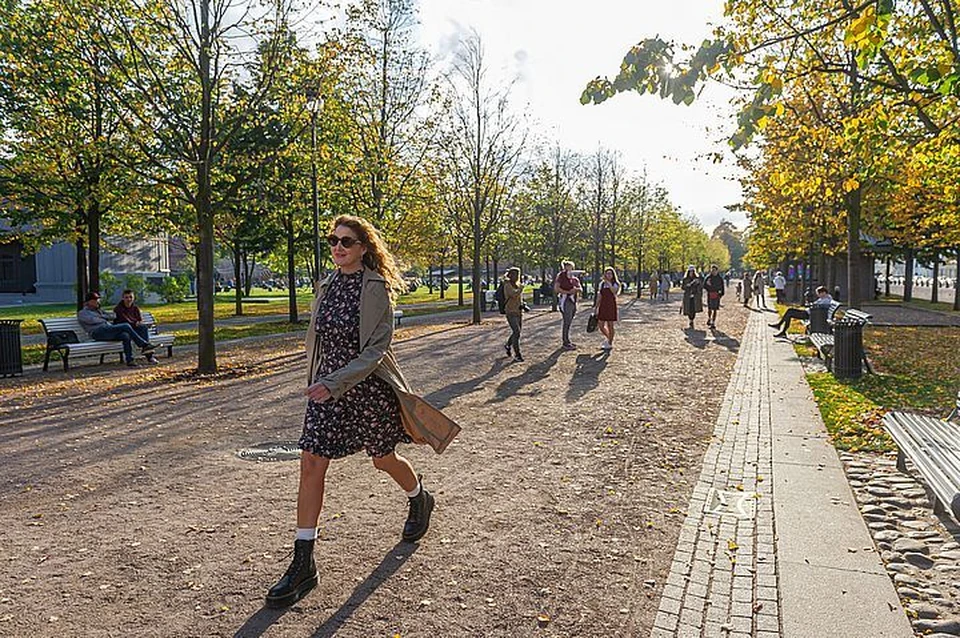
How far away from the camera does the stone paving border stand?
10.5 feet

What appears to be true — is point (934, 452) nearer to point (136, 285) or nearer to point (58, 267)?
point (136, 285)

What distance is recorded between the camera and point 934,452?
470cm

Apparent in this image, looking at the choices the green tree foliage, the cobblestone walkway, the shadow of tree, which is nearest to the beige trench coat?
the cobblestone walkway

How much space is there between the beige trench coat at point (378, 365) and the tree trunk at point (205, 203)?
8683mm

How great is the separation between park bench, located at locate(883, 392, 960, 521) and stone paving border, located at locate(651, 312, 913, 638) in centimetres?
50

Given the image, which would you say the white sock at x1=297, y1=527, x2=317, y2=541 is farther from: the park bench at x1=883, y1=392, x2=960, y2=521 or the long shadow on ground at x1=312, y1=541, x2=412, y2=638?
the park bench at x1=883, y1=392, x2=960, y2=521

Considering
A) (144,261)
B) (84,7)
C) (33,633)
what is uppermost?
(84,7)

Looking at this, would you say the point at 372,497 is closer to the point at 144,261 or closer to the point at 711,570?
the point at 711,570

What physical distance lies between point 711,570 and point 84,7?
12501mm

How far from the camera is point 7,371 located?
37.4 feet

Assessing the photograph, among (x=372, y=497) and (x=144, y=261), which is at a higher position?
(x=144, y=261)

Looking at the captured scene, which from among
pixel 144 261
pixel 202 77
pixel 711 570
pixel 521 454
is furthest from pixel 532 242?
pixel 711 570

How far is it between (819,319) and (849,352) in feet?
16.8

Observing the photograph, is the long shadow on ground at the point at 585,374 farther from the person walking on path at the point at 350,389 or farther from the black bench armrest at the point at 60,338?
the black bench armrest at the point at 60,338
